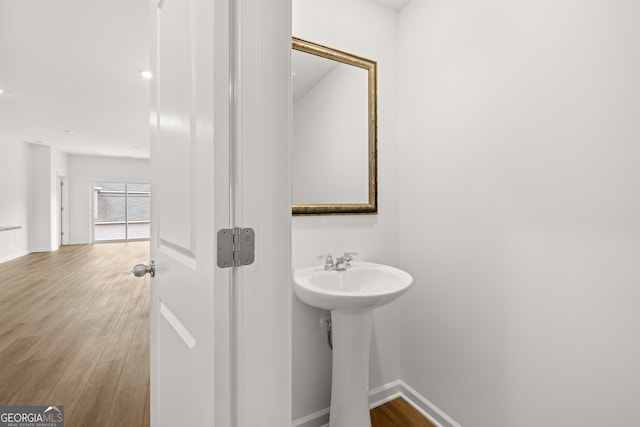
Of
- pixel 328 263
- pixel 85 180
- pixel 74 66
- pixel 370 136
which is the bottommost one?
pixel 328 263

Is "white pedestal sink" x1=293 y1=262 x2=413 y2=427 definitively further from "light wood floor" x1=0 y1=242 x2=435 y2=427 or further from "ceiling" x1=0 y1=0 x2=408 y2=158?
"ceiling" x1=0 y1=0 x2=408 y2=158

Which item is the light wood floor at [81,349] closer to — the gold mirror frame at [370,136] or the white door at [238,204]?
the gold mirror frame at [370,136]

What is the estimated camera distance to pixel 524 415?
127 centimetres

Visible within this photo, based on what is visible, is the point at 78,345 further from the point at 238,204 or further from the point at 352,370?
the point at 238,204

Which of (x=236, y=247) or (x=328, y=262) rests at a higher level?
(x=236, y=247)

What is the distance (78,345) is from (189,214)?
108 inches

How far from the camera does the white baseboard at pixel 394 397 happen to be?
160 cm

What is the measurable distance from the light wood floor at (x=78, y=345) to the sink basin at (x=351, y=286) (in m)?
1.30

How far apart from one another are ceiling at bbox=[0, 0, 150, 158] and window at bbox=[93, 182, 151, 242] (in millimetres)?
3933

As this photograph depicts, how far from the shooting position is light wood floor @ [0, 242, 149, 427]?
6.06 ft

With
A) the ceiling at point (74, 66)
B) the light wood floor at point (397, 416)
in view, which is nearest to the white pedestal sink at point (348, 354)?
the light wood floor at point (397, 416)

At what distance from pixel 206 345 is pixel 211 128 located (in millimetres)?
460

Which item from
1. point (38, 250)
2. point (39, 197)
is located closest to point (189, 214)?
point (39, 197)

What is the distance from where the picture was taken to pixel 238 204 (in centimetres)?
64
